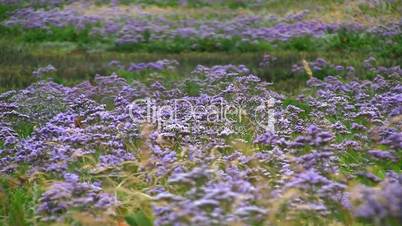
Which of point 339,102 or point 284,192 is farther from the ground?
point 284,192

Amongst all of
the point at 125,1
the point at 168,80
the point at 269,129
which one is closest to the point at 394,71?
the point at 168,80

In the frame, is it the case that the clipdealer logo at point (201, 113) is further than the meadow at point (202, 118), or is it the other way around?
the clipdealer logo at point (201, 113)

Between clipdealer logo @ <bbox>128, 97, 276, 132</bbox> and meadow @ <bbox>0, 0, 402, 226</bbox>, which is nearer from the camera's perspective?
meadow @ <bbox>0, 0, 402, 226</bbox>

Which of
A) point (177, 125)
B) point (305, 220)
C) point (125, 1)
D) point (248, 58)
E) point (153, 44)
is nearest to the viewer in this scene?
point (305, 220)

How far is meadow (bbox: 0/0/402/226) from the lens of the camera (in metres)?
3.95

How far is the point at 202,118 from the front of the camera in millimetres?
6992

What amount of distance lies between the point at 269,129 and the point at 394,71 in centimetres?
524

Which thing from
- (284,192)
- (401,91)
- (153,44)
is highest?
(284,192)

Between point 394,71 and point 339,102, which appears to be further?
point 394,71

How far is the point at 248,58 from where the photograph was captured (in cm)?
1463

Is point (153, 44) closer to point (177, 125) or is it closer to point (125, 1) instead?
point (125, 1)

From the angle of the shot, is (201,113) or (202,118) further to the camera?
(201,113)

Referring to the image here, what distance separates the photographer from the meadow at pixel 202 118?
12.9 feet

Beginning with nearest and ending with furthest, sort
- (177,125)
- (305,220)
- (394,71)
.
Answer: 1. (305,220)
2. (177,125)
3. (394,71)
